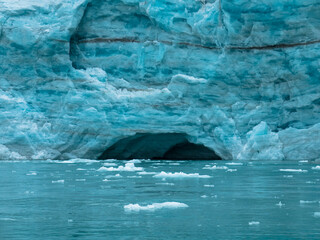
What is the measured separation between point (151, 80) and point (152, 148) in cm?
353

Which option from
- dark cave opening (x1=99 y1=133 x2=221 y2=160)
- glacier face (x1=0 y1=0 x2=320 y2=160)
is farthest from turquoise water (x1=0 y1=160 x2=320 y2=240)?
dark cave opening (x1=99 y1=133 x2=221 y2=160)

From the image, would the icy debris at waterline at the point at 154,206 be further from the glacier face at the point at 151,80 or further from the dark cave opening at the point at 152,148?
the dark cave opening at the point at 152,148

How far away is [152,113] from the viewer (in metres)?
19.5

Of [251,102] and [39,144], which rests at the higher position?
[251,102]

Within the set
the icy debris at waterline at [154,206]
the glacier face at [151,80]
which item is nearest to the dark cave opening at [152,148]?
the glacier face at [151,80]

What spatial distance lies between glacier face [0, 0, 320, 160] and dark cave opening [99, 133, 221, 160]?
4.51ft

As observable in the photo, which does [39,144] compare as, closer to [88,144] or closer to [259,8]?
[88,144]

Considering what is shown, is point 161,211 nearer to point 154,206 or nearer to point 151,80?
point 154,206

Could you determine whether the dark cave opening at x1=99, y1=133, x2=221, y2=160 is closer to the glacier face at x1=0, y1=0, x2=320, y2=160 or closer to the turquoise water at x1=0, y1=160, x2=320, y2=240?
the glacier face at x1=0, y1=0, x2=320, y2=160

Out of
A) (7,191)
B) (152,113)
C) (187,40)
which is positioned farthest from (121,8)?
(7,191)

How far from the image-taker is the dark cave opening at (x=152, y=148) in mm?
21250

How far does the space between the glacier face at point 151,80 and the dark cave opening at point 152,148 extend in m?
1.37

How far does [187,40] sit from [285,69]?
10.9ft

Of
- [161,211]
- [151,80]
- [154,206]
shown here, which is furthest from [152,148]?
[161,211]
